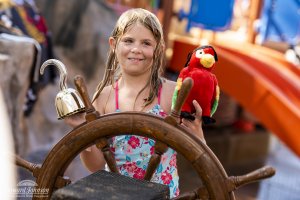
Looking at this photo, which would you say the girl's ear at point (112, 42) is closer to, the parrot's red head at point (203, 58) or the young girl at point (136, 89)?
the young girl at point (136, 89)

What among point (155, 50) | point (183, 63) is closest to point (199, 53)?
point (155, 50)

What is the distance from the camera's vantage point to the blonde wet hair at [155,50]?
1.53 metres

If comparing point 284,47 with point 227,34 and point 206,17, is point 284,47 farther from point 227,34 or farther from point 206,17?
point 206,17

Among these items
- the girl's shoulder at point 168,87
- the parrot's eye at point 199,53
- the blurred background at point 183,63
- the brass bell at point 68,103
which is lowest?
the blurred background at point 183,63

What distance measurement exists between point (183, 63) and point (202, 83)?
12.1 ft

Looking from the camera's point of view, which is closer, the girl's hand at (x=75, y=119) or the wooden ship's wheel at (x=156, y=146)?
the wooden ship's wheel at (x=156, y=146)

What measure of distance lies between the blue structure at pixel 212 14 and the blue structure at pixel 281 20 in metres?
0.39

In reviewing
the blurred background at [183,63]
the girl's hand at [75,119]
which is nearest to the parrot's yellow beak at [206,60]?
the girl's hand at [75,119]

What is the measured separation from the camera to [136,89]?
64.2 inches

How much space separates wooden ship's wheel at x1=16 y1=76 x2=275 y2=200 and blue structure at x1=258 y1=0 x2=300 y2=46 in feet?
13.5

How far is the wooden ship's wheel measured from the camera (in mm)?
1219

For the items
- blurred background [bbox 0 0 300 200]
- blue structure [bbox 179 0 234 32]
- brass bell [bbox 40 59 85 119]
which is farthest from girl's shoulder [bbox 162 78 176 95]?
blue structure [bbox 179 0 234 32]

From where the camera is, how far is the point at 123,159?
1577 millimetres

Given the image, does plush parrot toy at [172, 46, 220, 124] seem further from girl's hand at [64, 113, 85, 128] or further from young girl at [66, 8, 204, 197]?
girl's hand at [64, 113, 85, 128]
